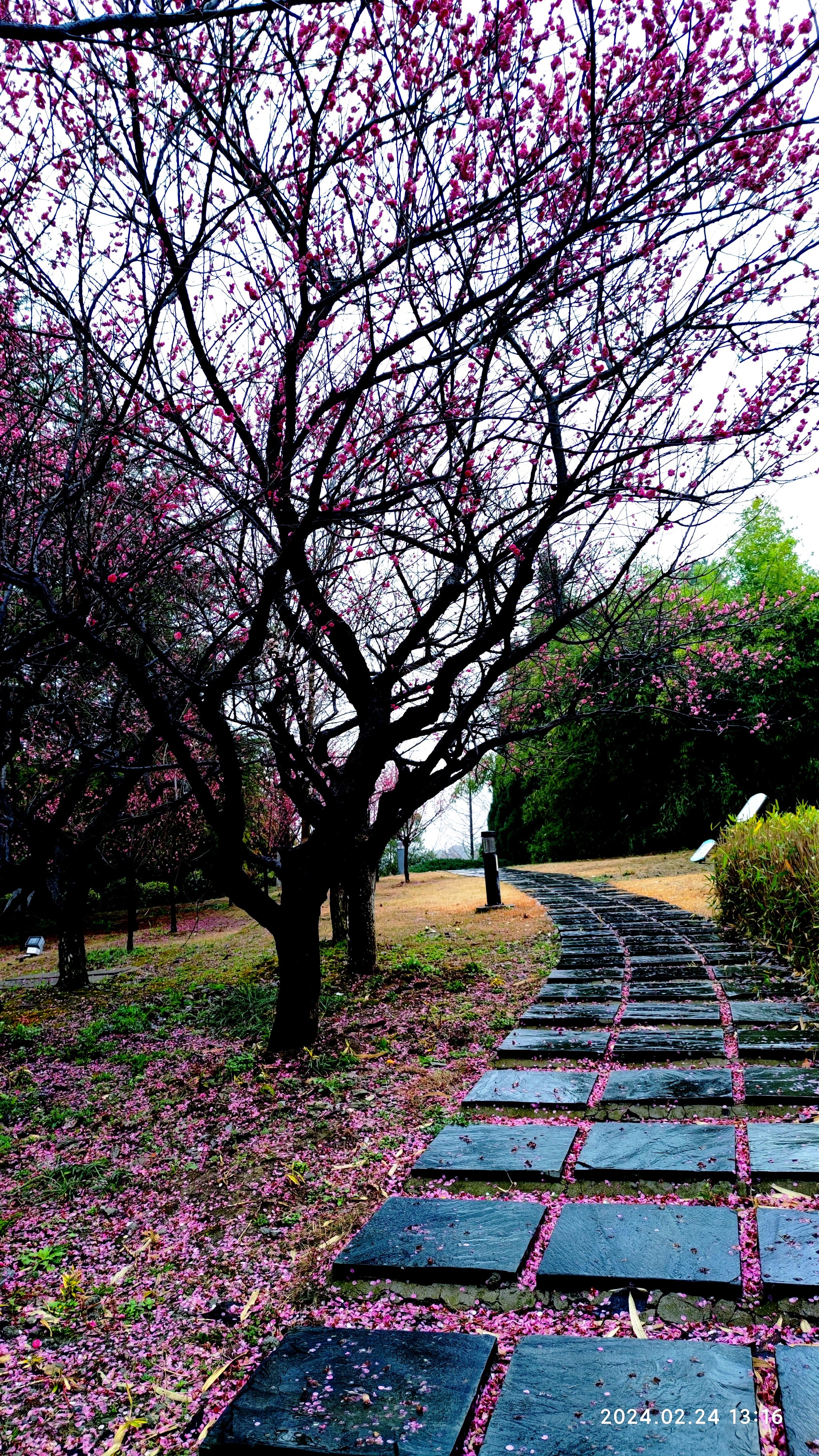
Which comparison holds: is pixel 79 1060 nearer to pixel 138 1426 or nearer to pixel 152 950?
pixel 138 1426

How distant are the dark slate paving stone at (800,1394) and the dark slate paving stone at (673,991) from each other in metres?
3.42

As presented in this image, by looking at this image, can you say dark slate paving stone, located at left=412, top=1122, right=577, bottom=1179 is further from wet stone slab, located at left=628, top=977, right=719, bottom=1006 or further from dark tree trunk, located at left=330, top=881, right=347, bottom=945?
dark tree trunk, located at left=330, top=881, right=347, bottom=945

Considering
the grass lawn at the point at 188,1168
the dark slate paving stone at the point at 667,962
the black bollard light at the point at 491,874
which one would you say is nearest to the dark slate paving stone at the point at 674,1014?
the grass lawn at the point at 188,1168

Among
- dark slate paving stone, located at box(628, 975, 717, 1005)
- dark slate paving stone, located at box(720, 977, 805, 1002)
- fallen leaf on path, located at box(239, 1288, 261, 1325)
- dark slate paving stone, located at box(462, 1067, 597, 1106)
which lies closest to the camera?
fallen leaf on path, located at box(239, 1288, 261, 1325)

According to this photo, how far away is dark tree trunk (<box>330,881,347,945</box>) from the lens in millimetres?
9562

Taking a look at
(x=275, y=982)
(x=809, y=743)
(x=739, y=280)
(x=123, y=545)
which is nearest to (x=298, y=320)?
(x=123, y=545)

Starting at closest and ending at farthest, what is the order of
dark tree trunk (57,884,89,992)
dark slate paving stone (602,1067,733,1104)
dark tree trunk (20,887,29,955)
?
dark slate paving stone (602,1067,733,1104), dark tree trunk (57,884,89,992), dark tree trunk (20,887,29,955)

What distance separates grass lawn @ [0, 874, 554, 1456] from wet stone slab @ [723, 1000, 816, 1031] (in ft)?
4.39

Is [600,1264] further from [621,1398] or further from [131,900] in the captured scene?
[131,900]

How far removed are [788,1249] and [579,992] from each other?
3426mm

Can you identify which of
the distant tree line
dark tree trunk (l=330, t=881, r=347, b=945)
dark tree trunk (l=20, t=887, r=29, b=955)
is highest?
the distant tree line

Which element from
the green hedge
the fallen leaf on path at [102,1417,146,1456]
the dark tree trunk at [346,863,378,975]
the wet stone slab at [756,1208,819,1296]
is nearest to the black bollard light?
the green hedge

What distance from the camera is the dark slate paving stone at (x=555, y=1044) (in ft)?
14.3

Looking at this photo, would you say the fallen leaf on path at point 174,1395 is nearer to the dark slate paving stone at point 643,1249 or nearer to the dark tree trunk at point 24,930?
the dark slate paving stone at point 643,1249
